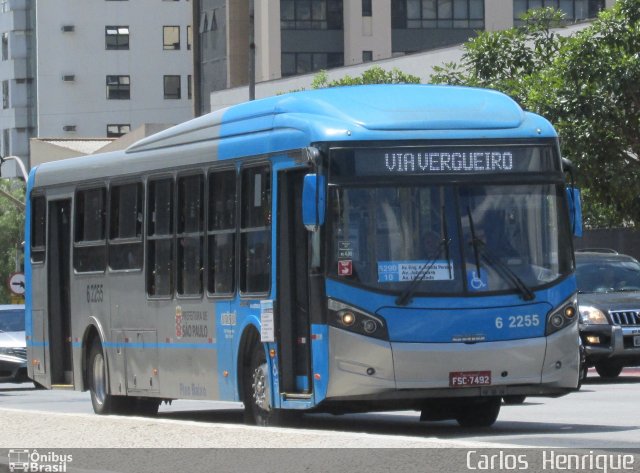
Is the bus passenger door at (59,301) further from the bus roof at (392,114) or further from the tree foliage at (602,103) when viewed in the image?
the tree foliage at (602,103)

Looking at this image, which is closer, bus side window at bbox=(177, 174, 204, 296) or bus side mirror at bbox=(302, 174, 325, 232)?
bus side mirror at bbox=(302, 174, 325, 232)

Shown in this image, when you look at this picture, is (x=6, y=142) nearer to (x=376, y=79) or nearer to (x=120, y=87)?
(x=120, y=87)

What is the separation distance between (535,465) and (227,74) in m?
67.6

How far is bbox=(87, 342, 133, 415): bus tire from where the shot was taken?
62.1ft

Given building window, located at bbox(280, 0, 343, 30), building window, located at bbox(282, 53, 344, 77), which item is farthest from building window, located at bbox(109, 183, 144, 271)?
building window, located at bbox(280, 0, 343, 30)

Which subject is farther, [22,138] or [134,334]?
[22,138]

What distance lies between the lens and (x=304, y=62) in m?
75.8

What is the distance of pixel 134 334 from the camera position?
1803 centimetres

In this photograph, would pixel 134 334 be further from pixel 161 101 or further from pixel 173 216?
pixel 161 101

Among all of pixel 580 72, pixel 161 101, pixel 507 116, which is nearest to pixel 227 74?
pixel 161 101

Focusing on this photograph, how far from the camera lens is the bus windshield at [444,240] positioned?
1397 cm

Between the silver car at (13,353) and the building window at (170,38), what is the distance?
67.0m

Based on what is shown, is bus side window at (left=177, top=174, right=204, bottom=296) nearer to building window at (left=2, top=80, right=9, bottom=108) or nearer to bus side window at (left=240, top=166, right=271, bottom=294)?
bus side window at (left=240, top=166, right=271, bottom=294)

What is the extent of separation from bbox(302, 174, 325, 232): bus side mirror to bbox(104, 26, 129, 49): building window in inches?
3334
